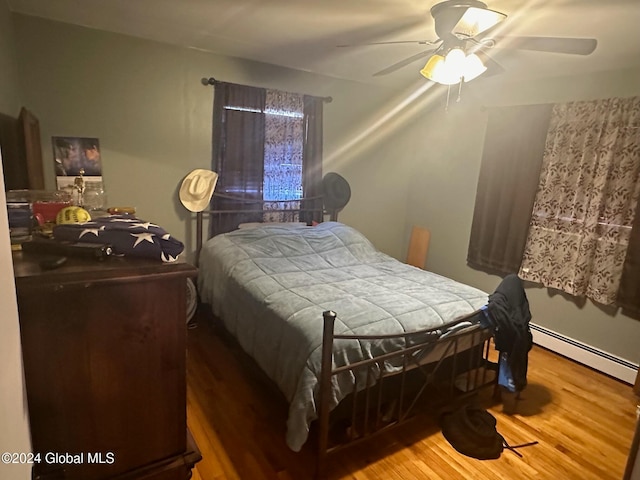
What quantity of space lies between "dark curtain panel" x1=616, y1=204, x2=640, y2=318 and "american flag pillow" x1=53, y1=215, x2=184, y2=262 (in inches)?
128

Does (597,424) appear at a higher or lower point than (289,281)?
lower

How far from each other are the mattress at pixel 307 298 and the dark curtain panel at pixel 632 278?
1.21 m

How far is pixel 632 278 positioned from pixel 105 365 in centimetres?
349

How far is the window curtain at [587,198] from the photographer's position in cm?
292

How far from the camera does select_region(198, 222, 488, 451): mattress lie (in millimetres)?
1898

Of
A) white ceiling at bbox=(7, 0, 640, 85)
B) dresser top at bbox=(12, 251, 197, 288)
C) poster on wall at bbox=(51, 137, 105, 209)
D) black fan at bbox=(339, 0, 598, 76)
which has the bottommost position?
dresser top at bbox=(12, 251, 197, 288)

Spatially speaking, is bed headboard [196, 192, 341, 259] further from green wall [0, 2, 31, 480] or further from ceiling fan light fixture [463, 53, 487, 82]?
green wall [0, 2, 31, 480]

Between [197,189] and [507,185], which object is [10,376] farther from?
[507,185]

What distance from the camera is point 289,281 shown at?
269 cm

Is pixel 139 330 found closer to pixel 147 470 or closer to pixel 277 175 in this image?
pixel 147 470

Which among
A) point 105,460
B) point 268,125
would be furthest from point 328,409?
point 268,125

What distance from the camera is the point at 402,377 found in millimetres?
2025

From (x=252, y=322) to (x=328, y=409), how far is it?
813mm

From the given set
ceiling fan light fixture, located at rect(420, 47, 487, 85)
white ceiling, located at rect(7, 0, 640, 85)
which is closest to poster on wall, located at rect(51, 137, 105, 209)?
white ceiling, located at rect(7, 0, 640, 85)
